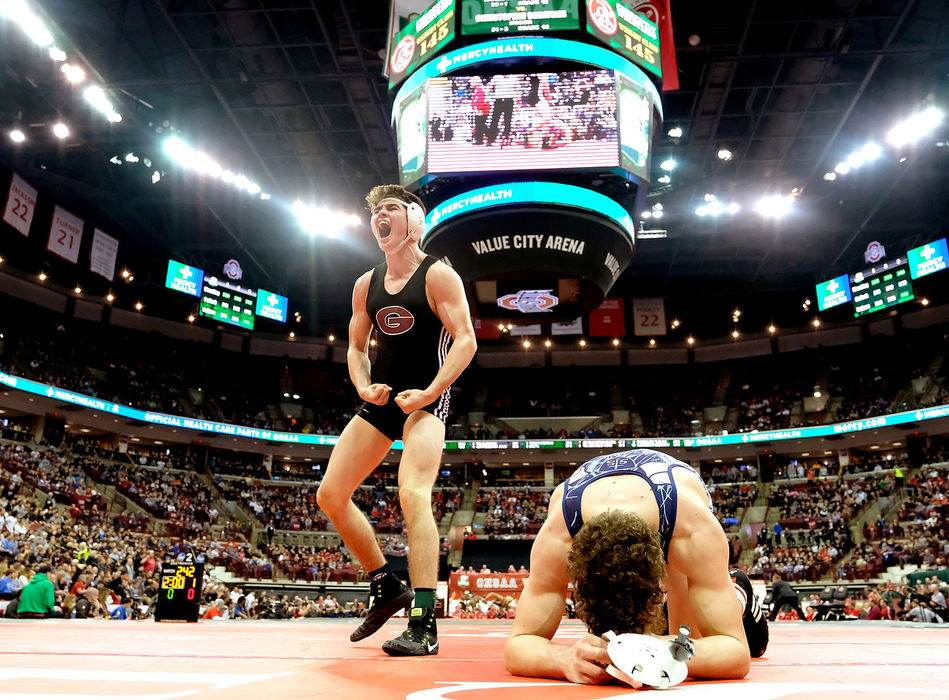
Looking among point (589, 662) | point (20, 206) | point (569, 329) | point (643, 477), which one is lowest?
point (589, 662)

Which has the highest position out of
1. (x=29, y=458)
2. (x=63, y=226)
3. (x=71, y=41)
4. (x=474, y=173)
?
(x=71, y=41)

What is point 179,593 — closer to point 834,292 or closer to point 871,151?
point 871,151

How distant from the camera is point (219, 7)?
51.5ft

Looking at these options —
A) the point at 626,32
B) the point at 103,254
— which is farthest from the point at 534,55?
the point at 103,254

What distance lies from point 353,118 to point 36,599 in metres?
14.9

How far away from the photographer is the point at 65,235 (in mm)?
22188

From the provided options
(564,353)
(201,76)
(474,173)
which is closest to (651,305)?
(564,353)

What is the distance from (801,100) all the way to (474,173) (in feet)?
44.9

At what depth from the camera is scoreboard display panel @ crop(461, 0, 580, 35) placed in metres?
9.92

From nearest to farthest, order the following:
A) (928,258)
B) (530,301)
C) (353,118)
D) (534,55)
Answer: (534,55) → (530,301) → (353,118) → (928,258)

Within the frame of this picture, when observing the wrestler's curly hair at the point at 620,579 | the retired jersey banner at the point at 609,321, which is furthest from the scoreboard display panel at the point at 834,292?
the wrestler's curly hair at the point at 620,579

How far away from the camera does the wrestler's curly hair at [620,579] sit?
1.81m

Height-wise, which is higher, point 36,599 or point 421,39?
point 421,39

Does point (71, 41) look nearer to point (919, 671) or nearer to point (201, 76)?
point (201, 76)
